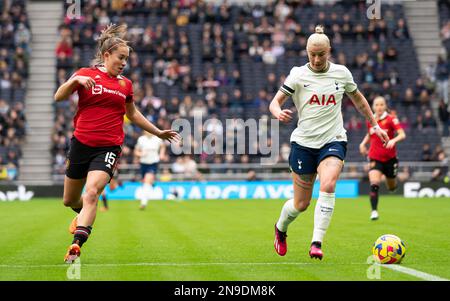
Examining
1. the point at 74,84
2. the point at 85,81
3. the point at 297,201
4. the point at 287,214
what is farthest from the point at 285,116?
the point at 74,84

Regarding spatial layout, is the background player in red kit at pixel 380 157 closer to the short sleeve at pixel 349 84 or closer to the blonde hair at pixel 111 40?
the short sleeve at pixel 349 84

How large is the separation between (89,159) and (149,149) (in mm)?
14160

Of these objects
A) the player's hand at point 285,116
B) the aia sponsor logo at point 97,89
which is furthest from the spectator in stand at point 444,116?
the aia sponsor logo at point 97,89

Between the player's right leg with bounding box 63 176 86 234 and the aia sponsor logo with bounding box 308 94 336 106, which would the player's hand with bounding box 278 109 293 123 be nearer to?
the aia sponsor logo with bounding box 308 94 336 106

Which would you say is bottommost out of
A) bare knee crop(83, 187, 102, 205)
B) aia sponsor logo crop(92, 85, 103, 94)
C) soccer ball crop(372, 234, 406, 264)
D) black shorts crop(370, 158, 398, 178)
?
black shorts crop(370, 158, 398, 178)

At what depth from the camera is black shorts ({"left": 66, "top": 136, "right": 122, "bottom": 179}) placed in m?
9.94

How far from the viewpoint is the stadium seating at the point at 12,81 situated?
3259 cm

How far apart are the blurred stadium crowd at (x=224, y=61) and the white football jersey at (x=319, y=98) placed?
21701 millimetres

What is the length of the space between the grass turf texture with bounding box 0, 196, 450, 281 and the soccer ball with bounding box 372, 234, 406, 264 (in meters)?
0.16

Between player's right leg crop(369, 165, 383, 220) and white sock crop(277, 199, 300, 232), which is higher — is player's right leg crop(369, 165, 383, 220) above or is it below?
below

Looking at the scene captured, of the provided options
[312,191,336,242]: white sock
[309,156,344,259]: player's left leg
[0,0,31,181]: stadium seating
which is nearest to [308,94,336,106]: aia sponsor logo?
[309,156,344,259]: player's left leg
